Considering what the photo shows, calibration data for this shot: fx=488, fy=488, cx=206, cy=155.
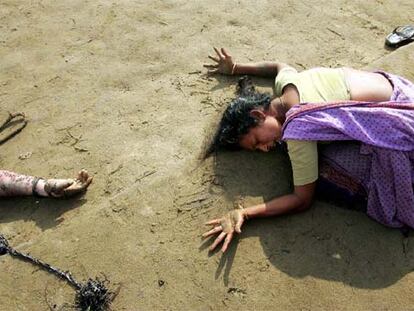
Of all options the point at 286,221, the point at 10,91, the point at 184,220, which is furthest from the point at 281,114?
the point at 10,91

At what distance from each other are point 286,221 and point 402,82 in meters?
1.10

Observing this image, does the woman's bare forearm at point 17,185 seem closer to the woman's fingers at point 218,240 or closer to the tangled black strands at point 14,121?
the tangled black strands at point 14,121

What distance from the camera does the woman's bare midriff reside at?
2.79m

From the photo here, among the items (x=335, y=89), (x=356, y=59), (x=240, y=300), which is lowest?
(x=240, y=300)

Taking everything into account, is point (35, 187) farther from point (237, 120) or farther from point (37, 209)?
point (237, 120)

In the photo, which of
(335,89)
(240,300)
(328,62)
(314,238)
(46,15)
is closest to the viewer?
(240,300)

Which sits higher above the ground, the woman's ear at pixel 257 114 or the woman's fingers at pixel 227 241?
the woman's ear at pixel 257 114

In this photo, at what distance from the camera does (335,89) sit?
2.80m

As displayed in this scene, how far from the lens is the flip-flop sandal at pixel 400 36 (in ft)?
12.3

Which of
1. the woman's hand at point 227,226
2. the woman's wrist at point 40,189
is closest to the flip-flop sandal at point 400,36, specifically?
the woman's hand at point 227,226

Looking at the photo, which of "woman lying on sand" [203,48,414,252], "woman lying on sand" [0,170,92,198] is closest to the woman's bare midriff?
"woman lying on sand" [203,48,414,252]

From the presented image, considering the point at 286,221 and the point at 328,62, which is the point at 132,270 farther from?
the point at 328,62

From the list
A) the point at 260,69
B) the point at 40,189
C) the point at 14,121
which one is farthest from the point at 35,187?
the point at 260,69

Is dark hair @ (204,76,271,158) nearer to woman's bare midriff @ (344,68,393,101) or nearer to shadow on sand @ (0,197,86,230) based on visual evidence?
woman's bare midriff @ (344,68,393,101)
